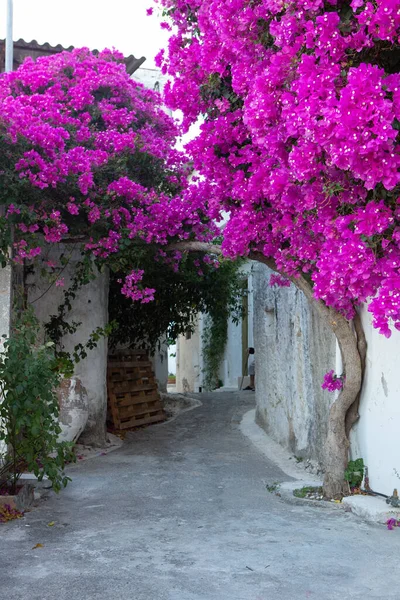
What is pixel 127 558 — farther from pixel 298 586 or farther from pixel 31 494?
pixel 31 494

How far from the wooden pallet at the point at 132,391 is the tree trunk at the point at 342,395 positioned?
5254 millimetres

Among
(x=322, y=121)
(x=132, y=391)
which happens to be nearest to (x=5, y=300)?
A: (x=132, y=391)

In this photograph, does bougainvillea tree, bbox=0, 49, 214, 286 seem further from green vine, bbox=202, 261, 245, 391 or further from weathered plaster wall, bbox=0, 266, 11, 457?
green vine, bbox=202, 261, 245, 391

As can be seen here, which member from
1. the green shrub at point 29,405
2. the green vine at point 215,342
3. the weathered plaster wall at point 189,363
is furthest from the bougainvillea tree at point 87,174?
the weathered plaster wall at point 189,363

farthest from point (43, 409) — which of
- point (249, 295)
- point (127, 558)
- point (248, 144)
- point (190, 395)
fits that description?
point (249, 295)

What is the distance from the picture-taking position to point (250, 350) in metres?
16.7

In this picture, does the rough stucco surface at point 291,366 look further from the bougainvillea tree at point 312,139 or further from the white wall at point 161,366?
the white wall at point 161,366

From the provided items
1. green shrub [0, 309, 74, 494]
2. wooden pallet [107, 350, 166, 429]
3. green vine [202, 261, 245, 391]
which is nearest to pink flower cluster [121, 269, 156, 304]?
green shrub [0, 309, 74, 494]

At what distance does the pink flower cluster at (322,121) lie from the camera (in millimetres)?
3617

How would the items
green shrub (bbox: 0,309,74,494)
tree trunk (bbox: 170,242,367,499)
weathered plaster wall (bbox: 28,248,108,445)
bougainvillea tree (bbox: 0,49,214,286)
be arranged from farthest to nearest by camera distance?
weathered plaster wall (bbox: 28,248,108,445) < bougainvillea tree (bbox: 0,49,214,286) < tree trunk (bbox: 170,242,367,499) < green shrub (bbox: 0,309,74,494)

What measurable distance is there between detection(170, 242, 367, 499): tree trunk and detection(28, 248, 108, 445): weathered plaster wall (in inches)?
161

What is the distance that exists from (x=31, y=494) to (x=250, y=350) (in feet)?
35.6

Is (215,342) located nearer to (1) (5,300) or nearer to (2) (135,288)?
(2) (135,288)

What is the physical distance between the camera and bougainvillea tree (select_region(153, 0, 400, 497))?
3652 millimetres
